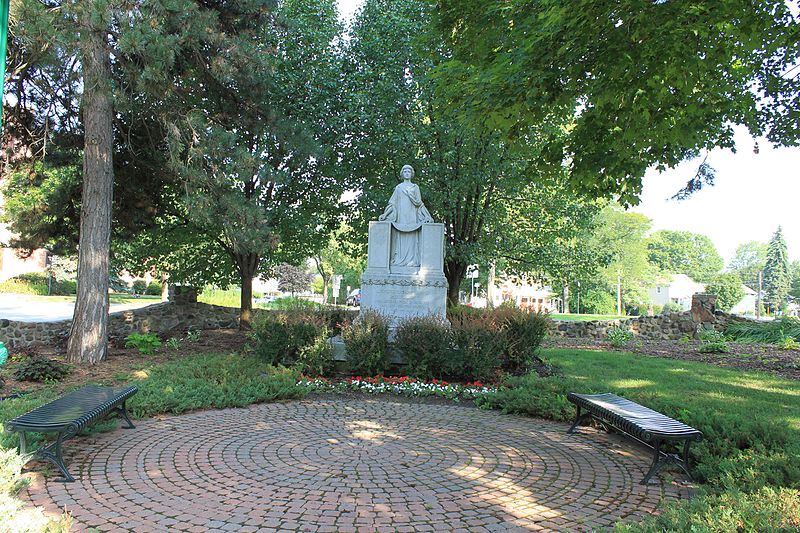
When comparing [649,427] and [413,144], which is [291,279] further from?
[649,427]

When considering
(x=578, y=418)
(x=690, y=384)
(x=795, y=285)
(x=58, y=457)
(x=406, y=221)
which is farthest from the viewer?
(x=795, y=285)

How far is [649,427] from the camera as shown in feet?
13.7

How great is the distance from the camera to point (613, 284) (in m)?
49.2

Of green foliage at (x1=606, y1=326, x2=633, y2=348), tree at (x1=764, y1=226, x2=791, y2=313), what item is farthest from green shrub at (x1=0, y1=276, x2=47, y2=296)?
tree at (x1=764, y1=226, x2=791, y2=313)

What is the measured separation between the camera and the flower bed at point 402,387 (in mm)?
7629

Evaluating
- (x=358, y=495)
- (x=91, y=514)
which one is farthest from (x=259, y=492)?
(x=91, y=514)

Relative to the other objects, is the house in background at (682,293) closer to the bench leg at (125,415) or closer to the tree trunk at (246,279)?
the tree trunk at (246,279)

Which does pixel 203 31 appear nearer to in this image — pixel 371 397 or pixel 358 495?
pixel 371 397

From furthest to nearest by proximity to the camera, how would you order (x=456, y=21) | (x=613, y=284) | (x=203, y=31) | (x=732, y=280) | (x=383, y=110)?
1. (x=732, y=280)
2. (x=613, y=284)
3. (x=383, y=110)
4. (x=203, y=31)
5. (x=456, y=21)

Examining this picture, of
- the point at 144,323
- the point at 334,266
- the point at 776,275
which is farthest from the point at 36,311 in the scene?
the point at 776,275

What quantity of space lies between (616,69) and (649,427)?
3.44 meters

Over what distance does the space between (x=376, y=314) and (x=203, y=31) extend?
6.33 meters

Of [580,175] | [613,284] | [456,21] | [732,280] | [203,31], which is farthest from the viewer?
[732,280]

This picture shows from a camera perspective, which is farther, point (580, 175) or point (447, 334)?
point (447, 334)
